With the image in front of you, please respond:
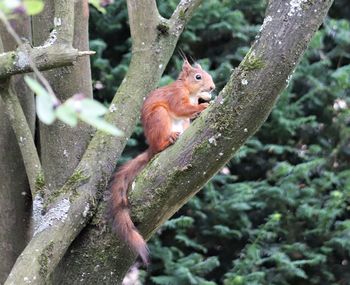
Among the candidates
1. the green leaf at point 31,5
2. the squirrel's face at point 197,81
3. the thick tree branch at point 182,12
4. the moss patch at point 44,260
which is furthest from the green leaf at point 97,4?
the green leaf at point 31,5

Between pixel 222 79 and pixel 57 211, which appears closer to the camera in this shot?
pixel 57 211

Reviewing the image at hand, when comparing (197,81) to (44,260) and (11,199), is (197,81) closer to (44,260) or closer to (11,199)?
(11,199)

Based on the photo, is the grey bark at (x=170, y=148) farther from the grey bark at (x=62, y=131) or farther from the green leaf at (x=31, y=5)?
the green leaf at (x=31, y=5)

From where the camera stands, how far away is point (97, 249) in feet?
8.55

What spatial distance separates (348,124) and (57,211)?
338 cm

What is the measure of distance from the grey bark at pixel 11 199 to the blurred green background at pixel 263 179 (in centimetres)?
168

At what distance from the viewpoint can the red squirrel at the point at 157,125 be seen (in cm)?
251


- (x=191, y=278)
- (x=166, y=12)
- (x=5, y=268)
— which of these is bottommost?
(x=5, y=268)

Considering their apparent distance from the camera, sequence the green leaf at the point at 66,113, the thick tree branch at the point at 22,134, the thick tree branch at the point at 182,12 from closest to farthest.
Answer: the green leaf at the point at 66,113, the thick tree branch at the point at 22,134, the thick tree branch at the point at 182,12

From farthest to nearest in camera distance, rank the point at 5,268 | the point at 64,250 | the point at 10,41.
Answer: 1. the point at 10,41
2. the point at 5,268
3. the point at 64,250

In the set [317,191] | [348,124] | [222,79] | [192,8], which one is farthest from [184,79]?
[348,124]

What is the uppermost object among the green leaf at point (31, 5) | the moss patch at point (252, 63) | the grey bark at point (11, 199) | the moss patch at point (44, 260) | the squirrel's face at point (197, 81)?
the squirrel's face at point (197, 81)

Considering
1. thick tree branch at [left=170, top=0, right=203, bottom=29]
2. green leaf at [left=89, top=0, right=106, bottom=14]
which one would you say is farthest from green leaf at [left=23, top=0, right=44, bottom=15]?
thick tree branch at [left=170, top=0, right=203, bottom=29]

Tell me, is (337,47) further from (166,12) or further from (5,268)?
(5,268)
